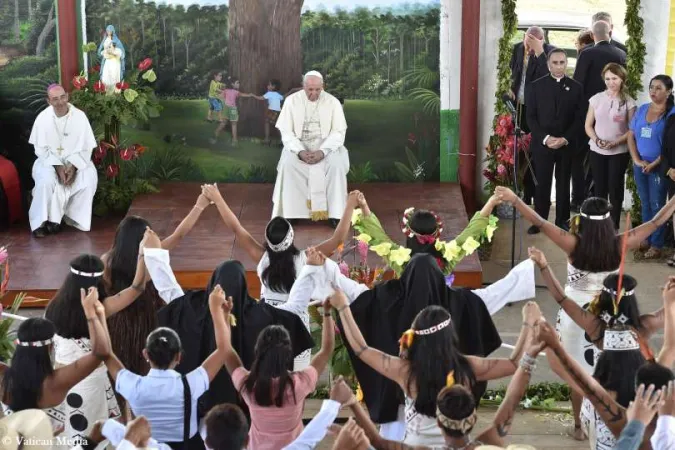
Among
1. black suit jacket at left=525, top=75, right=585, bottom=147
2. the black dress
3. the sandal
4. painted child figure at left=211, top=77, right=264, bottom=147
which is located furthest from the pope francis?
the black dress

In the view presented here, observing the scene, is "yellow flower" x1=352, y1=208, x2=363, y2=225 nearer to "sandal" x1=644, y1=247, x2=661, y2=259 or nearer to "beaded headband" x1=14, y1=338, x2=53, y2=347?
"beaded headband" x1=14, y1=338, x2=53, y2=347

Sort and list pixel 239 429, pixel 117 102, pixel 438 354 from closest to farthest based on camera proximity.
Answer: pixel 239 429 < pixel 438 354 < pixel 117 102

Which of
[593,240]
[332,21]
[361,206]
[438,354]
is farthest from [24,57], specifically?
[438,354]

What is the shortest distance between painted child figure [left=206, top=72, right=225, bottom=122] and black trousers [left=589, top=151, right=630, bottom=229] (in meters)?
3.60

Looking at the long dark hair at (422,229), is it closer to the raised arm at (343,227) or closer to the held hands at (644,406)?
the raised arm at (343,227)

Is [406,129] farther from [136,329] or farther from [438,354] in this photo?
[438,354]

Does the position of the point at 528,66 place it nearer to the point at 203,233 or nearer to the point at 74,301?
the point at 203,233

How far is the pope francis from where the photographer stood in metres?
11.2

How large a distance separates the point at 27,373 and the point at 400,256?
2319mm

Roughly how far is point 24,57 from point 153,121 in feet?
4.43

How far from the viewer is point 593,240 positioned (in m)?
7.30

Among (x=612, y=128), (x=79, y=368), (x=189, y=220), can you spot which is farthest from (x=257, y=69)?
(x=79, y=368)

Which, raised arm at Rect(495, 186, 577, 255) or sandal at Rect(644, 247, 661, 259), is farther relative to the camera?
sandal at Rect(644, 247, 661, 259)

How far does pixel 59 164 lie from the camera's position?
A: 11219 mm
